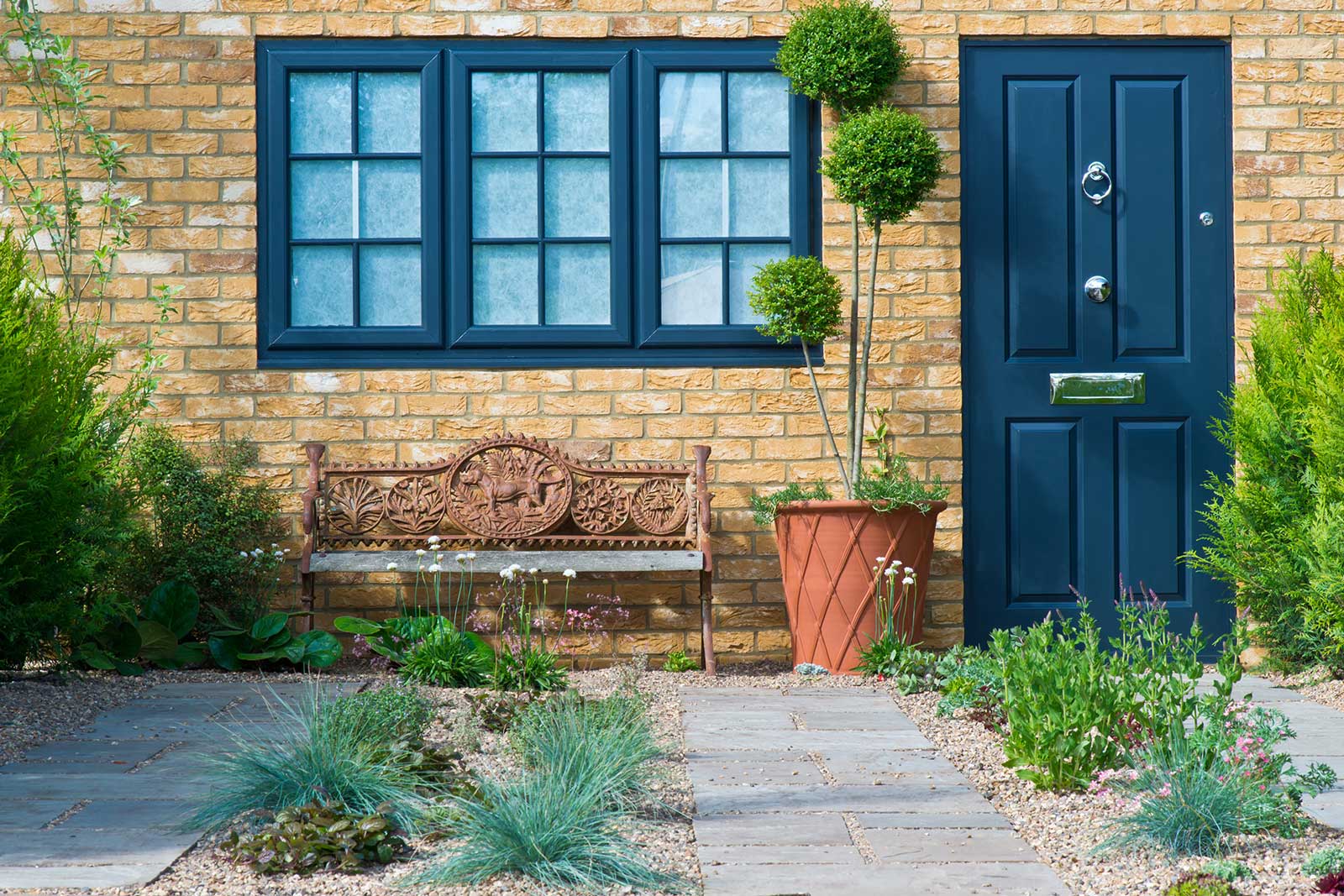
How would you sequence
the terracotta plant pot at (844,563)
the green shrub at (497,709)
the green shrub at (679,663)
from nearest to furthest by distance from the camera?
the green shrub at (497,709), the terracotta plant pot at (844,563), the green shrub at (679,663)

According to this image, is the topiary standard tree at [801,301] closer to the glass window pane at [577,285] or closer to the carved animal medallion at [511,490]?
the glass window pane at [577,285]

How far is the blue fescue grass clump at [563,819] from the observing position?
249 centimetres

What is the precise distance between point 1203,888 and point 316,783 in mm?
1875

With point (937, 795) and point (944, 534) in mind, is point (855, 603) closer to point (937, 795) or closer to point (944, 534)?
point (944, 534)

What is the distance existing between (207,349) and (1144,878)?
4459mm

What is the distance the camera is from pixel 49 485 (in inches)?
174

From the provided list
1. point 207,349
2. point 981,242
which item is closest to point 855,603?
point 981,242

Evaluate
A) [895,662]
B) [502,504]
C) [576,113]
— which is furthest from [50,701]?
[576,113]

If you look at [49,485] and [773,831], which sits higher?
[49,485]

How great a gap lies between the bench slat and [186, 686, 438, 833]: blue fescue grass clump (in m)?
2.09

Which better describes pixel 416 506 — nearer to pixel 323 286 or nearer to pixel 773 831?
pixel 323 286

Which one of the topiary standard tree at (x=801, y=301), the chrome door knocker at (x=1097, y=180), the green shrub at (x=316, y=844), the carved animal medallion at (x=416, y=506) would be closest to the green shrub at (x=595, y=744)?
the green shrub at (x=316, y=844)

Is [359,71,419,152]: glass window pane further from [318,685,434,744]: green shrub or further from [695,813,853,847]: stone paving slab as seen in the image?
[695,813,853,847]: stone paving slab

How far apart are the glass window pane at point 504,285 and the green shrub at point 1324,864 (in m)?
3.94
